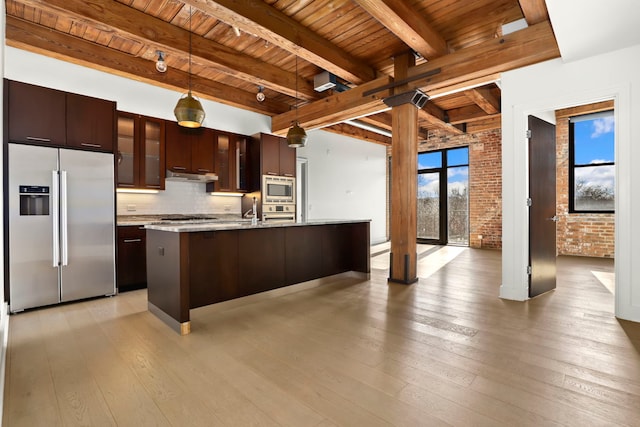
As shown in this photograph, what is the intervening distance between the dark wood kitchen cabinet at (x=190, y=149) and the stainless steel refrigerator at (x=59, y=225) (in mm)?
1108

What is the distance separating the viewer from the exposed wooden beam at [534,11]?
119 inches

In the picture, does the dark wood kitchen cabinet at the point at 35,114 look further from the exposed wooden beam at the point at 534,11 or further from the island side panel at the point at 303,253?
the exposed wooden beam at the point at 534,11

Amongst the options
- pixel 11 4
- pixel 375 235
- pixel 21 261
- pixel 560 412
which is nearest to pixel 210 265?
pixel 21 261

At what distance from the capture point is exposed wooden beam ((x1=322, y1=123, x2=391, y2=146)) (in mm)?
7797

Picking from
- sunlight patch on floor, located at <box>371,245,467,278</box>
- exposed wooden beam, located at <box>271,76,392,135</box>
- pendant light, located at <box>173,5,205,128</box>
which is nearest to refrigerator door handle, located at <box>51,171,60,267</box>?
pendant light, located at <box>173,5,205,128</box>

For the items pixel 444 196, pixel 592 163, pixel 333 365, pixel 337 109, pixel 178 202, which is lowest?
pixel 333 365

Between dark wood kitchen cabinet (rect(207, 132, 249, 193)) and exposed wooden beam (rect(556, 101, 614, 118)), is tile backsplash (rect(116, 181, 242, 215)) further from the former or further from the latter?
exposed wooden beam (rect(556, 101, 614, 118))

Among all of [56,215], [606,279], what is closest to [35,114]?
[56,215]

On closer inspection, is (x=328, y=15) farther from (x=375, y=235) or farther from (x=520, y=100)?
(x=375, y=235)

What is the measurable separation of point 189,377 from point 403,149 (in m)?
3.66

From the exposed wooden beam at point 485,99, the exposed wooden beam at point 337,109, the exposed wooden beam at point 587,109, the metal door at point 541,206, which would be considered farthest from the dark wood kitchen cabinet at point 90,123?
the exposed wooden beam at point 587,109

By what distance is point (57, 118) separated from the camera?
140 inches

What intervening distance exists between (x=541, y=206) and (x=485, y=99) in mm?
2810

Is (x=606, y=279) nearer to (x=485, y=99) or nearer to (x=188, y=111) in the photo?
(x=485, y=99)
